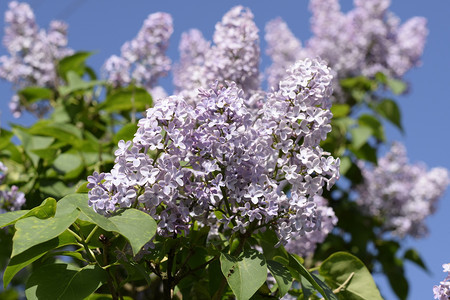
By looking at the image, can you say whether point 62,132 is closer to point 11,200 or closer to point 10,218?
point 11,200

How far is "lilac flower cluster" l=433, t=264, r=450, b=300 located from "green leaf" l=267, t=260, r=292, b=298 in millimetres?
283

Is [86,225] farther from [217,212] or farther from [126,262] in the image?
[217,212]

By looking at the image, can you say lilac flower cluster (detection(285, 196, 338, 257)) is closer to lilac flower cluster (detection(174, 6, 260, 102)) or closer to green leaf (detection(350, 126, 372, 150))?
lilac flower cluster (detection(174, 6, 260, 102))

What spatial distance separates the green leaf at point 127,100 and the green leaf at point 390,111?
1.68m

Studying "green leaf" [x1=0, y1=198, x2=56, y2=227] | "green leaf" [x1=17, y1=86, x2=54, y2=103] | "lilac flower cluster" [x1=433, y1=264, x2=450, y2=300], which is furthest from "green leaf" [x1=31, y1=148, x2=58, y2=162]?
"lilac flower cluster" [x1=433, y1=264, x2=450, y2=300]

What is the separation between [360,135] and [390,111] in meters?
0.50

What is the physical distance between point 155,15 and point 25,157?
82 centimetres

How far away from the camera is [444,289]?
116cm

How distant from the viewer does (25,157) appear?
2.35 metres

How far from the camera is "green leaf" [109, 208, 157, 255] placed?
1009 millimetres

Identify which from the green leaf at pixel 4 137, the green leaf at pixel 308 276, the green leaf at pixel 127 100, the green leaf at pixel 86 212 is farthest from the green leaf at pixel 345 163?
the green leaf at pixel 86 212

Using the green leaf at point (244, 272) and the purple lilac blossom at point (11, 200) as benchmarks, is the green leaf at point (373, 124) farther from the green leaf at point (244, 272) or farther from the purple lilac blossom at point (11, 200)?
the green leaf at point (244, 272)

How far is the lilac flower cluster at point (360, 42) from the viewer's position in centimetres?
392

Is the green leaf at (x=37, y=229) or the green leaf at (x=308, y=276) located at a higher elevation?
the green leaf at (x=308, y=276)
